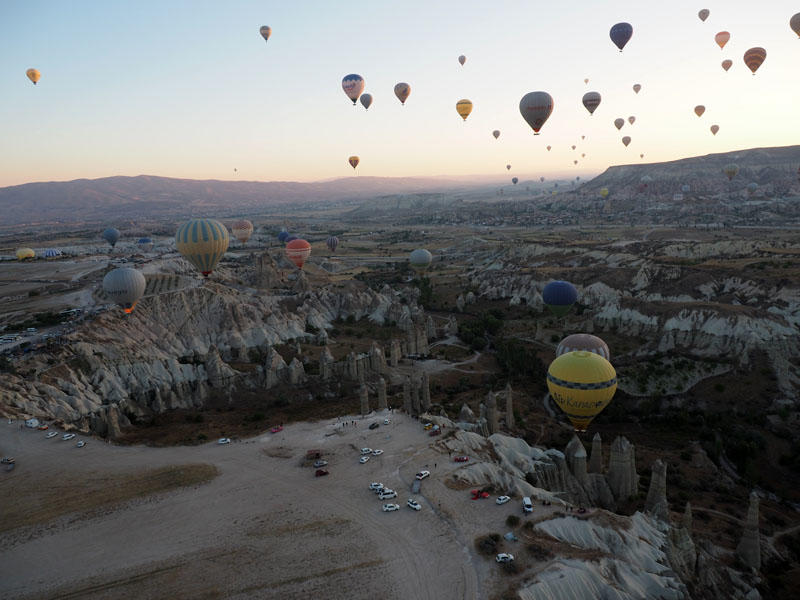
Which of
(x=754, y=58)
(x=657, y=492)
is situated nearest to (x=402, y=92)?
(x=754, y=58)

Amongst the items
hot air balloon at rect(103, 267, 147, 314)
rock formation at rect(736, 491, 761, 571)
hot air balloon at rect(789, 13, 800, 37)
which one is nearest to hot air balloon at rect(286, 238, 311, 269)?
hot air balloon at rect(103, 267, 147, 314)

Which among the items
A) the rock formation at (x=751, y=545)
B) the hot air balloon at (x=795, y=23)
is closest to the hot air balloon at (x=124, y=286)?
the rock formation at (x=751, y=545)

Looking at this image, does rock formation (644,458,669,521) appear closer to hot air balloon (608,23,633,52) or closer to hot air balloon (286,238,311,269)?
hot air balloon (608,23,633,52)

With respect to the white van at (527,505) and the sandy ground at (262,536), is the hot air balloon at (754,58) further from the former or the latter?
the white van at (527,505)

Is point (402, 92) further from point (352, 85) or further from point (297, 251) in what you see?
point (297, 251)

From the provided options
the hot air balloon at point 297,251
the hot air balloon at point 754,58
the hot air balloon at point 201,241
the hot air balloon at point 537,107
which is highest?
the hot air balloon at point 754,58

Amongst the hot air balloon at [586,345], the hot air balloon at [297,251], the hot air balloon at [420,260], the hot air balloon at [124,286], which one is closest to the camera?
the hot air balloon at [586,345]
